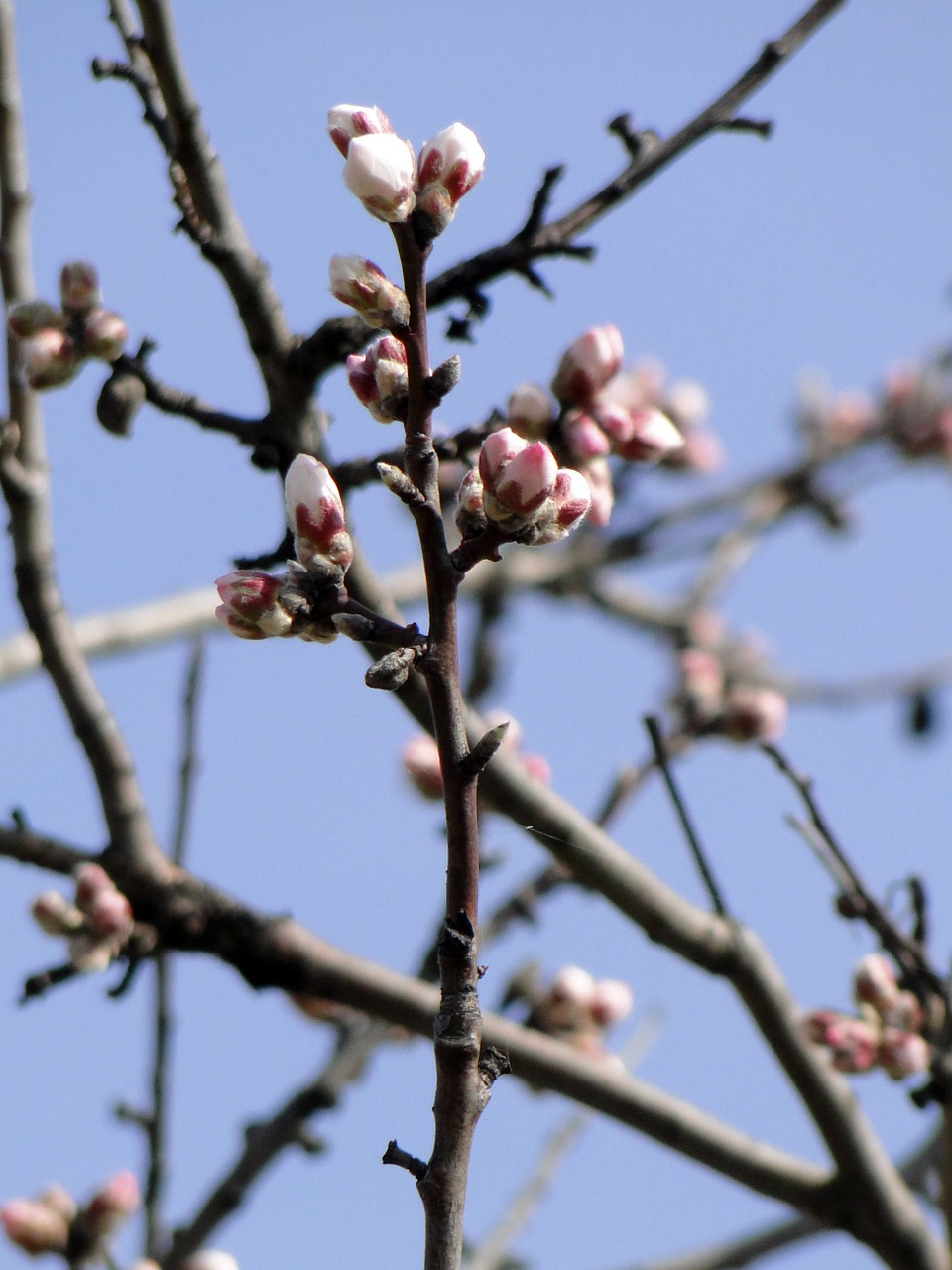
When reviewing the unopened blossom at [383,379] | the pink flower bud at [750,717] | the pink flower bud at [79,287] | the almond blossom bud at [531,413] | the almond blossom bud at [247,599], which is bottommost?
the almond blossom bud at [247,599]

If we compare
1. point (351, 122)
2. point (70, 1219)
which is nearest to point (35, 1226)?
point (70, 1219)

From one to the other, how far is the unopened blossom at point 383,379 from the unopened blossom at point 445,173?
12 centimetres

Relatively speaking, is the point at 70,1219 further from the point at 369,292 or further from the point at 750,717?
the point at 369,292

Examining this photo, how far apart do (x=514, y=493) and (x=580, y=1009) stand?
1.93 meters

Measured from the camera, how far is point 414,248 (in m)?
1.34

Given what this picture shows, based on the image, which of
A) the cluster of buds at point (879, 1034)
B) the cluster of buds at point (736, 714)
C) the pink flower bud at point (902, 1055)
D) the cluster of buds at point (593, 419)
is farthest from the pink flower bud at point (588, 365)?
the cluster of buds at point (736, 714)

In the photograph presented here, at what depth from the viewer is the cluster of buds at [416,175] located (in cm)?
133

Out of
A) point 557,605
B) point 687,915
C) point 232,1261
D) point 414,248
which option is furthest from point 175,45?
point 557,605

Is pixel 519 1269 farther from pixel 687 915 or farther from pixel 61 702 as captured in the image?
pixel 61 702

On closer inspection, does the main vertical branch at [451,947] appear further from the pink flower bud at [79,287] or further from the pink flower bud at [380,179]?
the pink flower bud at [79,287]

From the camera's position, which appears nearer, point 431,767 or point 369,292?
point 369,292

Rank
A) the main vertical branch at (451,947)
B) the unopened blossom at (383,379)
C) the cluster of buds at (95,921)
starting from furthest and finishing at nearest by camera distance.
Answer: the cluster of buds at (95,921) < the unopened blossom at (383,379) < the main vertical branch at (451,947)

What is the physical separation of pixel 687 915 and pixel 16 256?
4.75 ft

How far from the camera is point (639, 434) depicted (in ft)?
6.75
